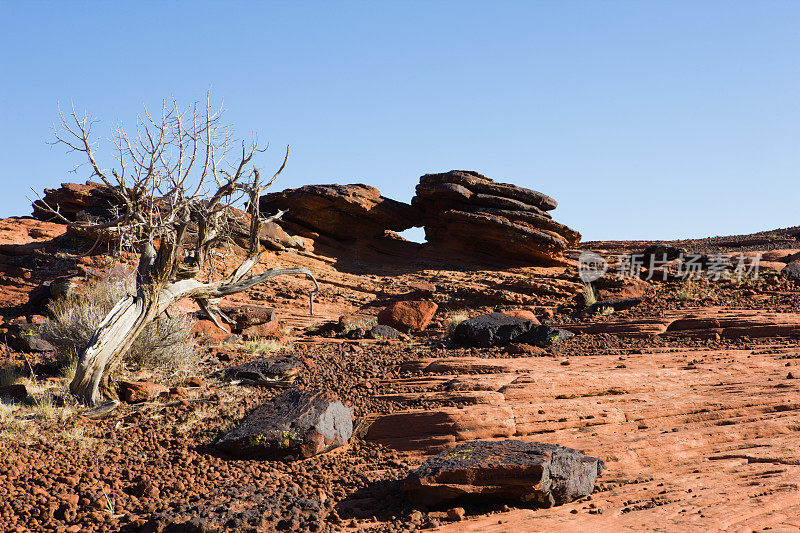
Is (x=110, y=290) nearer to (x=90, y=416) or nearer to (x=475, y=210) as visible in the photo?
(x=90, y=416)

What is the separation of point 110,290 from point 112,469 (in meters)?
6.34

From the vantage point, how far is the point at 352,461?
22.0 feet

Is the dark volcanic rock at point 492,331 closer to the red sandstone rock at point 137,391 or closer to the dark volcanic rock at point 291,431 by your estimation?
the dark volcanic rock at point 291,431

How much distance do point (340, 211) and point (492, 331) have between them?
1551 centimetres

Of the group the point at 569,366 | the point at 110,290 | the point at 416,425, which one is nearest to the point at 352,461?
the point at 416,425

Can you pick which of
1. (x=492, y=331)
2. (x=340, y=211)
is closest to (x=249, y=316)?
(x=492, y=331)

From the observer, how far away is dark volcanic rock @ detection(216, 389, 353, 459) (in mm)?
6617

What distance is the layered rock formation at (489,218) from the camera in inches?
967

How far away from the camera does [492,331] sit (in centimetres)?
1187

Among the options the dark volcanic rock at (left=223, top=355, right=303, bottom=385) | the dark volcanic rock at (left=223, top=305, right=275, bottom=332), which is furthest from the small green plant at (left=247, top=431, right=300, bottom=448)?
the dark volcanic rock at (left=223, top=305, right=275, bottom=332)

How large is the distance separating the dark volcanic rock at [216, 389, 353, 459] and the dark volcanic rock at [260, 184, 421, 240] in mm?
18852

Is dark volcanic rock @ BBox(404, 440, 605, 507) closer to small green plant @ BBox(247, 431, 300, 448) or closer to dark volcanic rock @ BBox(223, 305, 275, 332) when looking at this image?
small green plant @ BBox(247, 431, 300, 448)

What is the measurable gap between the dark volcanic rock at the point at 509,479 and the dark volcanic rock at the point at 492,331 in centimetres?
625

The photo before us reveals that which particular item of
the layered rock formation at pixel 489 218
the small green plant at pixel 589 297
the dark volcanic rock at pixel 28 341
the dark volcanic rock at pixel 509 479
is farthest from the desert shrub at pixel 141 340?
the layered rock formation at pixel 489 218
